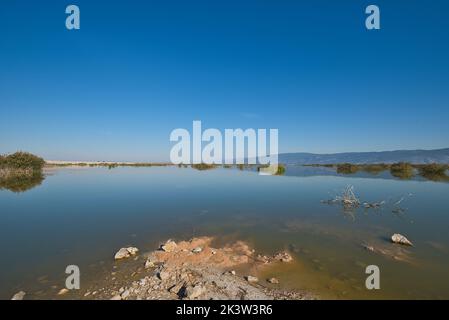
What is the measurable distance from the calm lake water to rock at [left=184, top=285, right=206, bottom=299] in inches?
90.9

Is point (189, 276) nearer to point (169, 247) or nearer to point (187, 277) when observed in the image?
point (187, 277)

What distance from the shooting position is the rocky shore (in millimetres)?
5148

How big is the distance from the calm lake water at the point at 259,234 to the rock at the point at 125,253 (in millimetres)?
351

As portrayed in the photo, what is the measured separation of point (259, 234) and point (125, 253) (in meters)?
5.71

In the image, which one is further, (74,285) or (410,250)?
(410,250)

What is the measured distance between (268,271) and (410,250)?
6.02 m

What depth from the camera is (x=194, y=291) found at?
4961mm

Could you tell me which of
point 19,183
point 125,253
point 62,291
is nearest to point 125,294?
point 62,291

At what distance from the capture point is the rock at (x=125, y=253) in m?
7.62

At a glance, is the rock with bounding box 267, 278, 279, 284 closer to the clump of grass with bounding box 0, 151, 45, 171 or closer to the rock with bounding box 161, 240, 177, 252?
the rock with bounding box 161, 240, 177, 252
